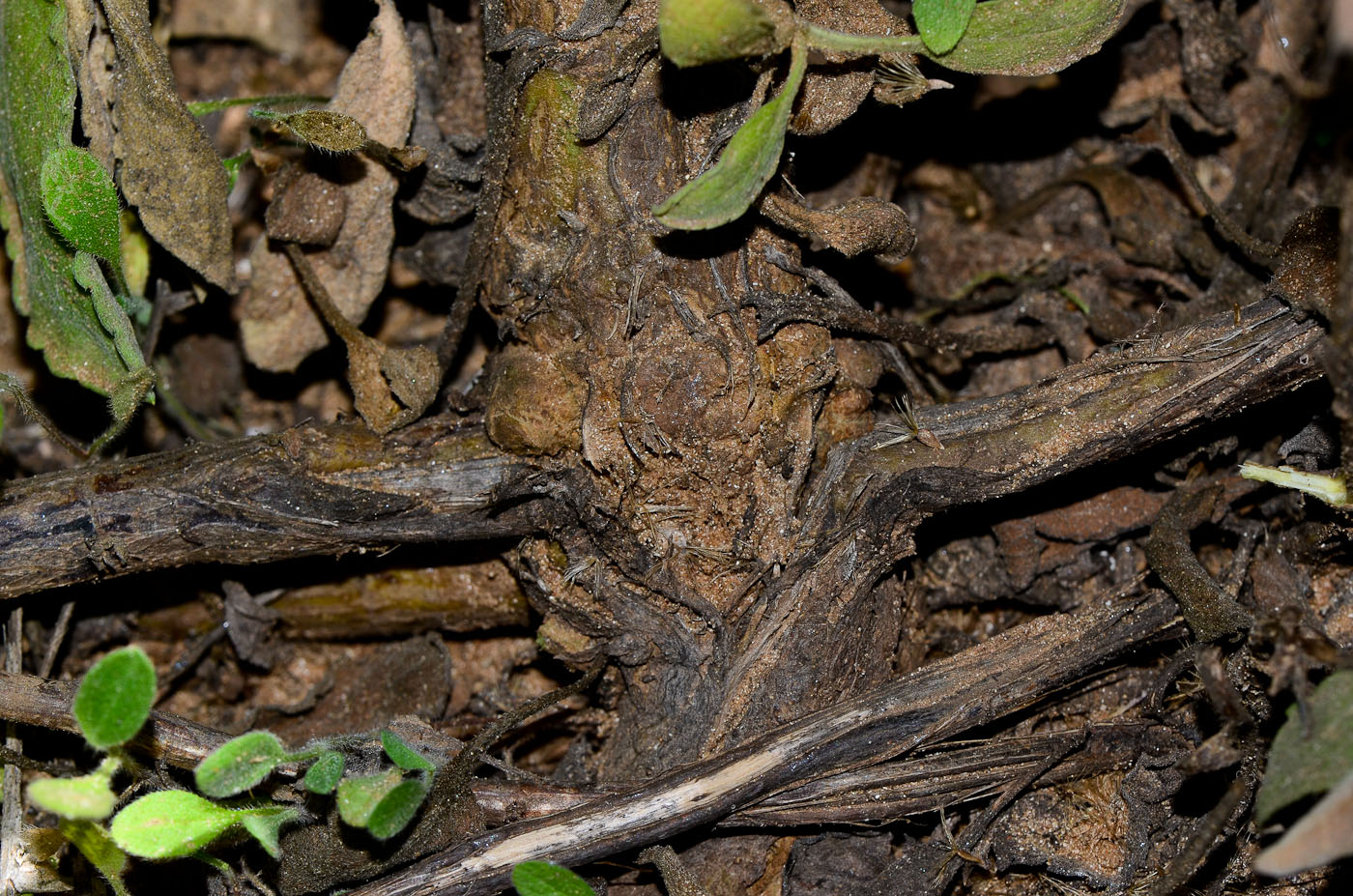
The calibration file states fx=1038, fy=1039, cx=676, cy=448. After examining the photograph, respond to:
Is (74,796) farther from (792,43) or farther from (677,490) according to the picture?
(792,43)

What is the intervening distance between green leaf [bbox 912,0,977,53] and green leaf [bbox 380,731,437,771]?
1.59 metres

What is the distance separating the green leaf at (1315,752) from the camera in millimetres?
1500

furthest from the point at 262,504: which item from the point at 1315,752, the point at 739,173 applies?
the point at 1315,752

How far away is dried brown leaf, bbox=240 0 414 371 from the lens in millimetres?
2314

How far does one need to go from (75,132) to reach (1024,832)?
2564 mm

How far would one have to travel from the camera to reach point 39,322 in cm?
231

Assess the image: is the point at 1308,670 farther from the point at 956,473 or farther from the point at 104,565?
the point at 104,565

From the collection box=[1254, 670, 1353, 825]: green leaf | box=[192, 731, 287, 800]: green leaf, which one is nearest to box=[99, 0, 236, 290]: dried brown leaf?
box=[192, 731, 287, 800]: green leaf

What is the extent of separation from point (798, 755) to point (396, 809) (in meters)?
0.74

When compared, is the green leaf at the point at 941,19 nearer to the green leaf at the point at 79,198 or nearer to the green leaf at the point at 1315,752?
the green leaf at the point at 1315,752

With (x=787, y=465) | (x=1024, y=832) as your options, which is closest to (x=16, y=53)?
(x=787, y=465)

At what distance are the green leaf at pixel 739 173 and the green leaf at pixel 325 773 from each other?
1132 mm

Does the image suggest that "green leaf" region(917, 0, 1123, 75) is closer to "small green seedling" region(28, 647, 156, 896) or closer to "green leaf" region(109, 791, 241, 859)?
"small green seedling" region(28, 647, 156, 896)

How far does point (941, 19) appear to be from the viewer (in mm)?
1871
